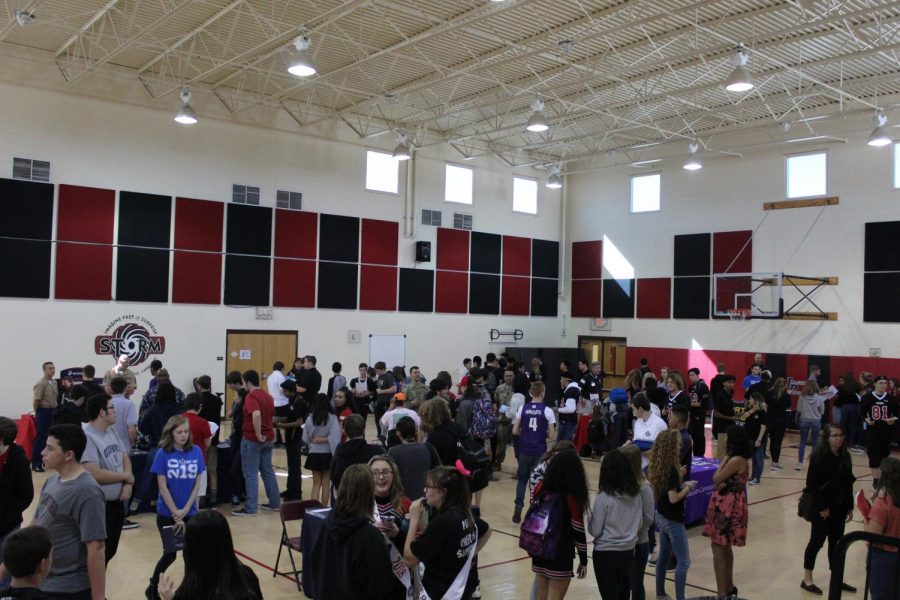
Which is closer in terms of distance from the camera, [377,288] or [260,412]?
[260,412]

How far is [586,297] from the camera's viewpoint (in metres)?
24.1

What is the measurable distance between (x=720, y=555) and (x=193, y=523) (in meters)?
4.50

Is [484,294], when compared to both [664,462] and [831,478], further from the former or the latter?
[664,462]

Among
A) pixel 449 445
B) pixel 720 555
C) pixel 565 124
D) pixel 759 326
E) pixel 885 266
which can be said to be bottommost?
pixel 720 555

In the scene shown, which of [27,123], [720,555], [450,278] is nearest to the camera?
[720,555]

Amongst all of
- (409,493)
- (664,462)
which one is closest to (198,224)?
(409,493)

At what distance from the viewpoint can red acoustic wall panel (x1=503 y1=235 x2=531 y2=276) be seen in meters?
23.0

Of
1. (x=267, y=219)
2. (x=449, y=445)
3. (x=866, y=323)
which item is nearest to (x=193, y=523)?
(x=449, y=445)

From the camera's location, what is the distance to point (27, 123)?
15.0 meters

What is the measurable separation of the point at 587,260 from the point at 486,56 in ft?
33.7

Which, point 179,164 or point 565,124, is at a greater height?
point 565,124

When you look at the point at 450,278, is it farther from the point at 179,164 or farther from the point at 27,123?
the point at 27,123

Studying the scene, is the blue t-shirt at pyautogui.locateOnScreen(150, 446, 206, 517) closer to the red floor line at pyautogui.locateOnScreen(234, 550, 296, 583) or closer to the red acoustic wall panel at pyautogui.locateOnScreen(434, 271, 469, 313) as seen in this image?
the red floor line at pyautogui.locateOnScreen(234, 550, 296, 583)

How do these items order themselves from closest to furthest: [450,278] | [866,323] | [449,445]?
[449,445] → [866,323] → [450,278]
